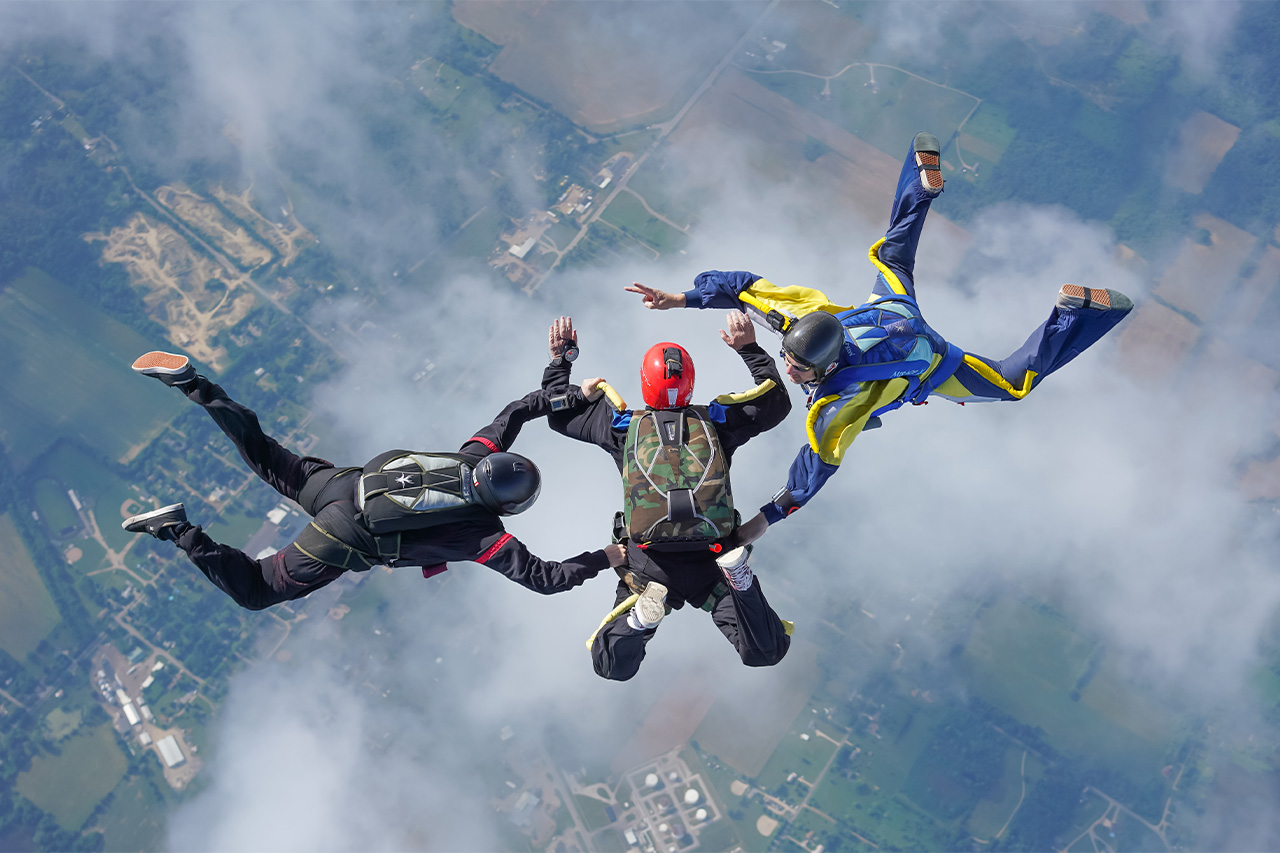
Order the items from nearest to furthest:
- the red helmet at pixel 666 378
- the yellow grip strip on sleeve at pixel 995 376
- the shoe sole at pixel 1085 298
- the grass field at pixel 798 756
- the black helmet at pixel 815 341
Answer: the black helmet at pixel 815 341
the red helmet at pixel 666 378
the shoe sole at pixel 1085 298
the yellow grip strip on sleeve at pixel 995 376
the grass field at pixel 798 756

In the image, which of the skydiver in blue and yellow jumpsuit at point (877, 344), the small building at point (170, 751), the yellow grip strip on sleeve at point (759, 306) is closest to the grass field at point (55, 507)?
the small building at point (170, 751)

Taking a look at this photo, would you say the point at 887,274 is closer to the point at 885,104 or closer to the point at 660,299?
the point at 660,299

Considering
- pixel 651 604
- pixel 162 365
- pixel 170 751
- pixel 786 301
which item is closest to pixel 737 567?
pixel 651 604

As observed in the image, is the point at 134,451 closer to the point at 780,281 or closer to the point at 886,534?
the point at 780,281

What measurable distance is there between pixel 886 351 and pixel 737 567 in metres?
4.98

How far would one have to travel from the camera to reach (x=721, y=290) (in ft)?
51.1

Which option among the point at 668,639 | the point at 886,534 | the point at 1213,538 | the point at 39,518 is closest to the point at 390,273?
the point at 39,518

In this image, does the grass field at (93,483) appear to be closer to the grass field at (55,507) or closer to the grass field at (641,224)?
the grass field at (55,507)

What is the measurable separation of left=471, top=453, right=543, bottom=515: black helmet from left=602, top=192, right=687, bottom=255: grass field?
52.7 meters

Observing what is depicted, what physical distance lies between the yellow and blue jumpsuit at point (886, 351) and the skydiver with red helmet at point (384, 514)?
398 cm

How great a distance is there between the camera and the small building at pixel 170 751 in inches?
2263

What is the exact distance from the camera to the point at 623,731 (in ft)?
184

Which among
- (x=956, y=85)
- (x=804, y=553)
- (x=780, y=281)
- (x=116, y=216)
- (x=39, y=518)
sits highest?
(x=956, y=85)

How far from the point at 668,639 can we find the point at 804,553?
1224cm
